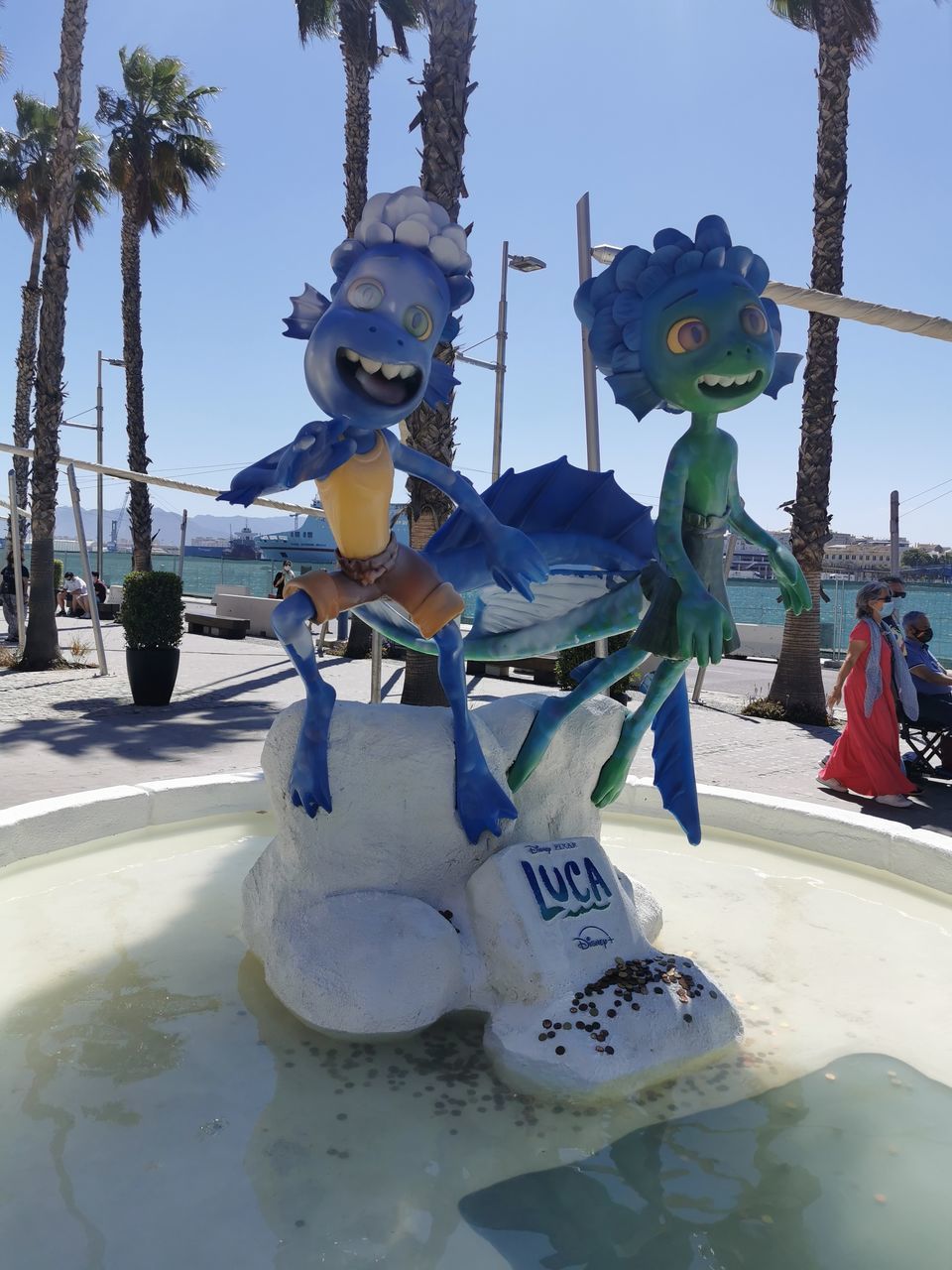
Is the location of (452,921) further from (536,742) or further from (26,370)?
(26,370)

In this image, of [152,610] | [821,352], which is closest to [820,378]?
[821,352]

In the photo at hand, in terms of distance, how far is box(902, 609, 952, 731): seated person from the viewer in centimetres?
704

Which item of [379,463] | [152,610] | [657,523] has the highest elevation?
[379,463]

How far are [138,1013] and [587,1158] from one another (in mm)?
1621

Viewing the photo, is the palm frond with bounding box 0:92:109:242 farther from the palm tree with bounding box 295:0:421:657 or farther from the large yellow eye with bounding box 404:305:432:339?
the large yellow eye with bounding box 404:305:432:339

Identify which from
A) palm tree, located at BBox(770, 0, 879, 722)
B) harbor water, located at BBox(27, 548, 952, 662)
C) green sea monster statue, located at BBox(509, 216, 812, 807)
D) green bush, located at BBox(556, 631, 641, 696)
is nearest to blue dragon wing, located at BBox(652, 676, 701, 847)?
green sea monster statue, located at BBox(509, 216, 812, 807)

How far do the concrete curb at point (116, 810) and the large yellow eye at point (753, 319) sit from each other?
3.83m

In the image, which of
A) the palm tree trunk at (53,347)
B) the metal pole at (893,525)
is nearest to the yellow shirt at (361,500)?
the palm tree trunk at (53,347)

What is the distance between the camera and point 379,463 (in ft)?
11.2

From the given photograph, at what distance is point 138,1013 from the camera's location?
3275mm

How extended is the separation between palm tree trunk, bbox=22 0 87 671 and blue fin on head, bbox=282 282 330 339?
31.3 ft

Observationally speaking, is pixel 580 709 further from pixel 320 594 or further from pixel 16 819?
pixel 16 819

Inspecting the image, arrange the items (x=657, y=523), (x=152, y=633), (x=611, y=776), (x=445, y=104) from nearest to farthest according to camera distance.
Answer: (x=657, y=523), (x=611, y=776), (x=445, y=104), (x=152, y=633)

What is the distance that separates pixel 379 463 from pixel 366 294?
57 centimetres
